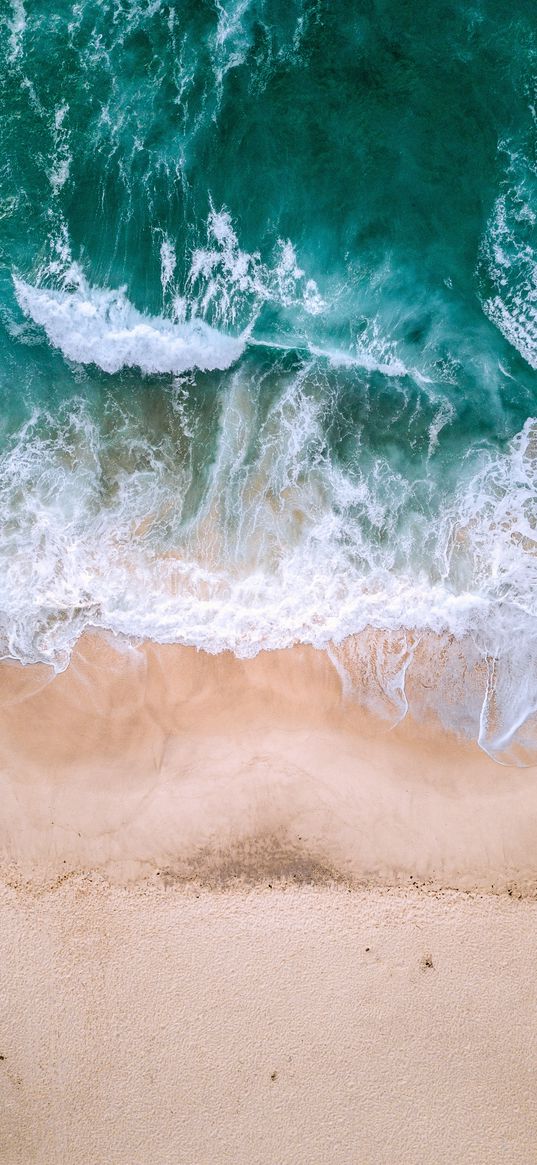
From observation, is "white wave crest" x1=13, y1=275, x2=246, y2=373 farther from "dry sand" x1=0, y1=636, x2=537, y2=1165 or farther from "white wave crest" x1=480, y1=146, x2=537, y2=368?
"dry sand" x1=0, y1=636, x2=537, y2=1165

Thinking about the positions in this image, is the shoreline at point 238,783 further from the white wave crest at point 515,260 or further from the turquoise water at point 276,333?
the white wave crest at point 515,260

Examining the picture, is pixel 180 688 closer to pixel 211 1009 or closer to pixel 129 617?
pixel 129 617

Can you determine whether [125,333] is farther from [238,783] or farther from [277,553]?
[238,783]

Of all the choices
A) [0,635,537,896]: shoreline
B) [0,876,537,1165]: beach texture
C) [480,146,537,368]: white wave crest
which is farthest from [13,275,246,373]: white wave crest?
[0,876,537,1165]: beach texture

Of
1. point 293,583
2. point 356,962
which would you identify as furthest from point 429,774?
point 293,583

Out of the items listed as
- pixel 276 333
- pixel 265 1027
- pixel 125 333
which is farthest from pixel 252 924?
pixel 125 333

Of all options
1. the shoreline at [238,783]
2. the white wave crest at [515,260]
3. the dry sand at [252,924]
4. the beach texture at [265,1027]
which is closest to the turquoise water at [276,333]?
the white wave crest at [515,260]
